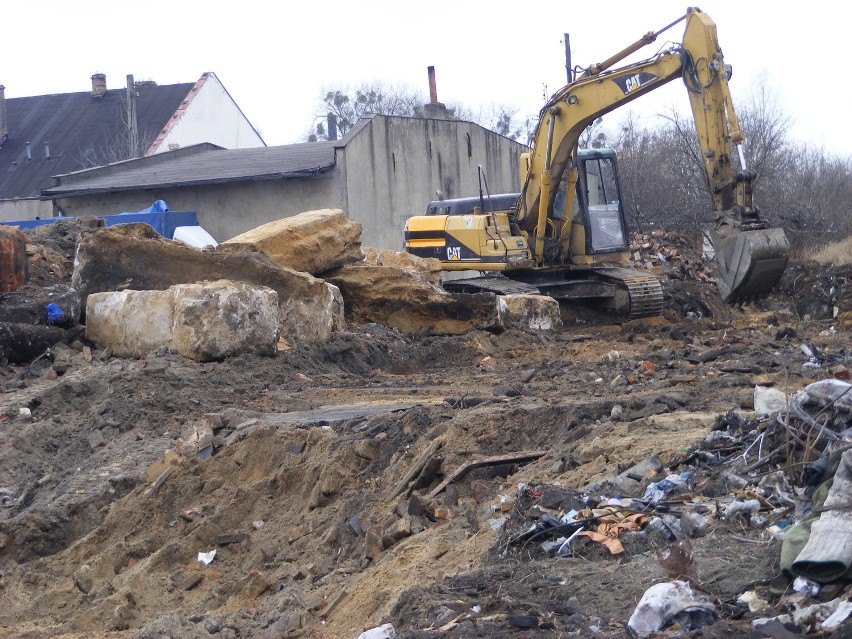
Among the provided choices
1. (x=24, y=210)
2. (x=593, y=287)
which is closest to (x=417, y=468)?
(x=593, y=287)

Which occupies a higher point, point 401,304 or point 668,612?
point 401,304

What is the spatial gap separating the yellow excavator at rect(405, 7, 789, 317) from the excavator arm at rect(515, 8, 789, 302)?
14mm

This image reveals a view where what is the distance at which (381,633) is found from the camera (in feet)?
13.7

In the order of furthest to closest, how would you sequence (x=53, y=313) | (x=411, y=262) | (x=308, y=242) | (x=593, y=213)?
1. (x=411, y=262)
2. (x=593, y=213)
3. (x=308, y=242)
4. (x=53, y=313)

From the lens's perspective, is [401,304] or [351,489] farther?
[401,304]

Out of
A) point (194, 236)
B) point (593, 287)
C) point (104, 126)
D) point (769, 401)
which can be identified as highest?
point (104, 126)

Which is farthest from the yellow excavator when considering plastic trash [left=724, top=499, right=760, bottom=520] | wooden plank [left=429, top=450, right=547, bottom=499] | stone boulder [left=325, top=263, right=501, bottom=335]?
plastic trash [left=724, top=499, right=760, bottom=520]

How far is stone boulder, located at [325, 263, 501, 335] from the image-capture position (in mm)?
14391

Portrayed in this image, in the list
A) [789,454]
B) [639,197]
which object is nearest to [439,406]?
[789,454]

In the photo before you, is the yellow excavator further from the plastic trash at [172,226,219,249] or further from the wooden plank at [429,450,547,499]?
the wooden plank at [429,450,547,499]

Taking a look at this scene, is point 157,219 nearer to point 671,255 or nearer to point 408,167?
point 408,167

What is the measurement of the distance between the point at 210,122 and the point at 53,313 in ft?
86.8

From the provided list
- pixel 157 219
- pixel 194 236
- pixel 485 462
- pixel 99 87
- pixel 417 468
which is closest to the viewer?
pixel 485 462

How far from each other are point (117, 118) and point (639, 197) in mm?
20143
